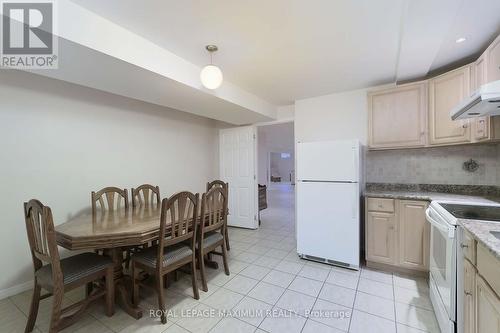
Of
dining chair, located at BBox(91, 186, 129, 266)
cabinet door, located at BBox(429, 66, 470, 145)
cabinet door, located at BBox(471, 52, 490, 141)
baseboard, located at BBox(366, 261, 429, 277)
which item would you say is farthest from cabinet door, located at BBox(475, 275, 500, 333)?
dining chair, located at BBox(91, 186, 129, 266)

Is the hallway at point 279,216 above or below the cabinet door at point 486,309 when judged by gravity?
below

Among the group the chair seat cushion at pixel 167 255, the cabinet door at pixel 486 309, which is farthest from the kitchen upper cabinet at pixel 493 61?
the chair seat cushion at pixel 167 255

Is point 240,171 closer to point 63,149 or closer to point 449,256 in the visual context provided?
point 63,149

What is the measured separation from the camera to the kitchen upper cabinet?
174cm

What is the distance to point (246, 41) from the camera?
199cm

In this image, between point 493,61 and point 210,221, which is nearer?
point 493,61

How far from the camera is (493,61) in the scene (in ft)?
5.91

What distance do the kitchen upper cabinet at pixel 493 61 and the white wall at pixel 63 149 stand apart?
3912 mm

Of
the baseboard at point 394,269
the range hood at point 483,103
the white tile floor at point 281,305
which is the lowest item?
the white tile floor at point 281,305

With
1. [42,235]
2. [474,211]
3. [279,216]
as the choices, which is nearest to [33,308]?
[42,235]

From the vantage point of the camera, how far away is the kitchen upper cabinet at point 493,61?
1.74m

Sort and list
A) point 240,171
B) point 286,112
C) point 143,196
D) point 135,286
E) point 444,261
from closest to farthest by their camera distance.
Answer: point 444,261 → point 135,286 → point 143,196 → point 286,112 → point 240,171

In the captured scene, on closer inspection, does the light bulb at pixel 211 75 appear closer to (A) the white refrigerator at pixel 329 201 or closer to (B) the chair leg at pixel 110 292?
(A) the white refrigerator at pixel 329 201

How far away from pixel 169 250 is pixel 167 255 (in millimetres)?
94
